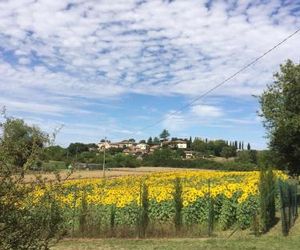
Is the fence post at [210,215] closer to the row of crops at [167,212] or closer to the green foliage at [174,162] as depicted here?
the row of crops at [167,212]

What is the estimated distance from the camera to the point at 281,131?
2650 centimetres

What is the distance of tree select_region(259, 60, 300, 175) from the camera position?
26.2m

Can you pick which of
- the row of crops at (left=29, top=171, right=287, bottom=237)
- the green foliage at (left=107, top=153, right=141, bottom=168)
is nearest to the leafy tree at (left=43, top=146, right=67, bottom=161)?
the row of crops at (left=29, top=171, right=287, bottom=237)

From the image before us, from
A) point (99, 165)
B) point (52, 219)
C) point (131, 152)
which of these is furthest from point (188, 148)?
point (52, 219)

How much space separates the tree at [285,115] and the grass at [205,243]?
26.6 feet

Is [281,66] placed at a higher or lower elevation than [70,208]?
higher

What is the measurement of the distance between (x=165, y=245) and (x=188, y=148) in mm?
108832

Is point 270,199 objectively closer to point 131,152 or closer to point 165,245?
point 165,245

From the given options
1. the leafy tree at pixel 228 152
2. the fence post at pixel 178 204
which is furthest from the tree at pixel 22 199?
the leafy tree at pixel 228 152

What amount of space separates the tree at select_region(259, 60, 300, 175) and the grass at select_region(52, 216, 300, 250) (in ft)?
26.6

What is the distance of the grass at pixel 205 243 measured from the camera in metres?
15.7

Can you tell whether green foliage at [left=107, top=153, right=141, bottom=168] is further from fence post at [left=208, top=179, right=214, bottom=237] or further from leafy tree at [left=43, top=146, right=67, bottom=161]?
leafy tree at [left=43, top=146, right=67, bottom=161]

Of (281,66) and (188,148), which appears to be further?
(188,148)

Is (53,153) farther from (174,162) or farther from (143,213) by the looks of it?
(174,162)
